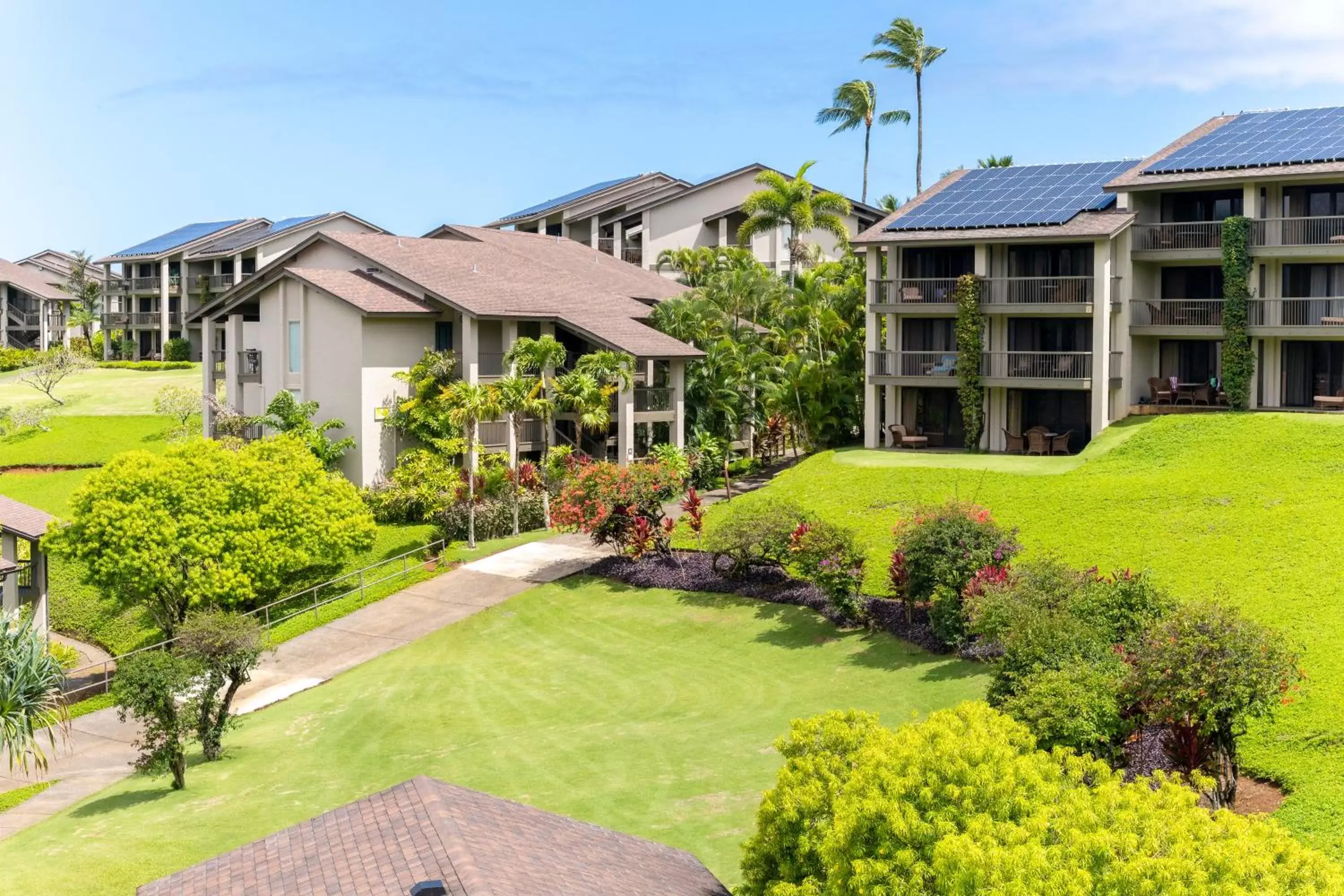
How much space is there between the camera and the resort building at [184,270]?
273 feet

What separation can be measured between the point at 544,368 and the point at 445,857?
31.6 meters

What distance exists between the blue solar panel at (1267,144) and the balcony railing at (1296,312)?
3999mm

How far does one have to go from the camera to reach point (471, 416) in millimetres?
41281

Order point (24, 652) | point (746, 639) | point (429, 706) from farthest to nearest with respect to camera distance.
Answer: point (746, 639)
point (429, 706)
point (24, 652)

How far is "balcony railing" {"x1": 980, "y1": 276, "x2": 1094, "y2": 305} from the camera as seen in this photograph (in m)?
42.6

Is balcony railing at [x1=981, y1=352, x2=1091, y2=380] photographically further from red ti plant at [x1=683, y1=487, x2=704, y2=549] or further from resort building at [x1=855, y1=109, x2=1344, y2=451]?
red ti plant at [x1=683, y1=487, x2=704, y2=549]

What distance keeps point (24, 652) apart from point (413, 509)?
2042cm

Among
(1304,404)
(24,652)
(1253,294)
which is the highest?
(1253,294)

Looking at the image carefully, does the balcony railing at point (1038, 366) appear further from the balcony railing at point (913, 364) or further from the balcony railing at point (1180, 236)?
the balcony railing at point (1180, 236)

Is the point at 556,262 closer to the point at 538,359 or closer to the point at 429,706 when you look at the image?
the point at 538,359

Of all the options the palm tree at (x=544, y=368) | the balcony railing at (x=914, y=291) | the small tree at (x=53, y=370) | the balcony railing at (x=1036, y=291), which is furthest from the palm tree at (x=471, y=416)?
the small tree at (x=53, y=370)

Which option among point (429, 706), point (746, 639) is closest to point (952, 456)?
point (746, 639)

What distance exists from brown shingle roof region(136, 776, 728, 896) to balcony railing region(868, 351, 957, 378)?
30808 mm

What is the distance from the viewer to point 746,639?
30484mm
